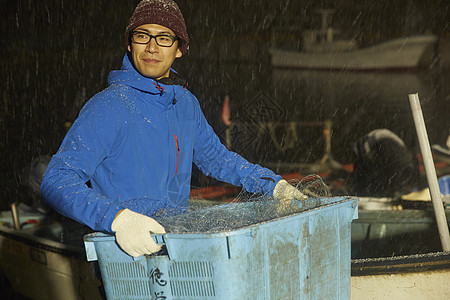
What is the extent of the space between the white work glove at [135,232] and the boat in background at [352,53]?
10.8 metres

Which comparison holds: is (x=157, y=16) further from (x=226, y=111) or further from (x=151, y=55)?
(x=226, y=111)

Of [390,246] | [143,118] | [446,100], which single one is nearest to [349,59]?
[446,100]

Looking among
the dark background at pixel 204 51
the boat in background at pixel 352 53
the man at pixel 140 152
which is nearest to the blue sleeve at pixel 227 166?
the man at pixel 140 152

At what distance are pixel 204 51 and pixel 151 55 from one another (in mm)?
9548

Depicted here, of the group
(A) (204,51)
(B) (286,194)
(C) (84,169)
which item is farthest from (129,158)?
(A) (204,51)

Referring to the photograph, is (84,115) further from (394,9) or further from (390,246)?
(394,9)

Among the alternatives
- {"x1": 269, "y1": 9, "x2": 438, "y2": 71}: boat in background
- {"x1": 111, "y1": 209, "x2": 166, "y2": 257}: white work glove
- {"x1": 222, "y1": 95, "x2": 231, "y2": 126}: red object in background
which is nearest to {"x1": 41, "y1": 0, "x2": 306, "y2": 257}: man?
{"x1": 111, "y1": 209, "x2": 166, "y2": 257}: white work glove

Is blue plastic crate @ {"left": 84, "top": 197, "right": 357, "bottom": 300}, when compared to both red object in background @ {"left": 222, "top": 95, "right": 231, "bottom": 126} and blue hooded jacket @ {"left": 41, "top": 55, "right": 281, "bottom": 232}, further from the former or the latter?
red object in background @ {"left": 222, "top": 95, "right": 231, "bottom": 126}

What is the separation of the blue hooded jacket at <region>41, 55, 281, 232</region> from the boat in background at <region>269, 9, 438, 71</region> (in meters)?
10.1

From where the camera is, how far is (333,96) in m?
13.0

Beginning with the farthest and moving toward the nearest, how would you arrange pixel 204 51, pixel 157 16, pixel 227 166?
pixel 204 51
pixel 227 166
pixel 157 16

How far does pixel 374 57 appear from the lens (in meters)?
12.3

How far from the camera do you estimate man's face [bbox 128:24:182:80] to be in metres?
2.20

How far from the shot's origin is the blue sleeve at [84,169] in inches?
67.5
